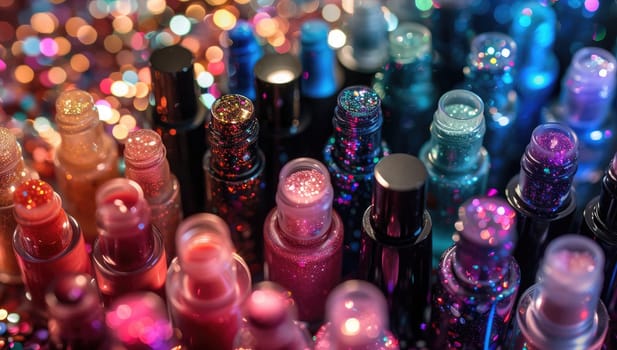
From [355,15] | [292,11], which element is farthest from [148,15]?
[355,15]

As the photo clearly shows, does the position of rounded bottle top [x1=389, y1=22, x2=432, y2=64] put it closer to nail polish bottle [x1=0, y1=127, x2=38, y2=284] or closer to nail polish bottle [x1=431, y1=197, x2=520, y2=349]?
nail polish bottle [x1=431, y1=197, x2=520, y2=349]

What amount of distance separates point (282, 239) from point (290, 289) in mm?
57

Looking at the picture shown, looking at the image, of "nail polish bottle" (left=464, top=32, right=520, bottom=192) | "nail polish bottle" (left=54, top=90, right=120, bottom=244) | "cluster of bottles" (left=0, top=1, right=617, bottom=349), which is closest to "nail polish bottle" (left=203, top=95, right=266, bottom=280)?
"cluster of bottles" (left=0, top=1, right=617, bottom=349)

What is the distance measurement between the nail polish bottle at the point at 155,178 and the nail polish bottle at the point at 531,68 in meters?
0.39

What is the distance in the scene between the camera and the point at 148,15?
1.10 meters

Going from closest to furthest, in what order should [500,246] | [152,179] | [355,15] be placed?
[500,246]
[152,179]
[355,15]

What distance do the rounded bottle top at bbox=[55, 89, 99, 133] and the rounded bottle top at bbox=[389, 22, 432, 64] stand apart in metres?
0.32

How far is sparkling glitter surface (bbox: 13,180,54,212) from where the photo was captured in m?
0.69

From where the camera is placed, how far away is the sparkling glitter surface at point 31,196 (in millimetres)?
688

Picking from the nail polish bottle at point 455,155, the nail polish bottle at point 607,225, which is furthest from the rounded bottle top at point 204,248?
the nail polish bottle at point 607,225

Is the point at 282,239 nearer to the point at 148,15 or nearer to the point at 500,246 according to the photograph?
the point at 500,246

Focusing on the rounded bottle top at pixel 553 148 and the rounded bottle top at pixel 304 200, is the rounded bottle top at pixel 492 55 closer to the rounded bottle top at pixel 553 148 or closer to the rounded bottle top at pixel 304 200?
the rounded bottle top at pixel 553 148

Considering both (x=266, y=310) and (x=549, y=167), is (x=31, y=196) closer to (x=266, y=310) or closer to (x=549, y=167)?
(x=266, y=310)

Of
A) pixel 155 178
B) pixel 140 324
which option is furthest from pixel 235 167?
pixel 140 324
